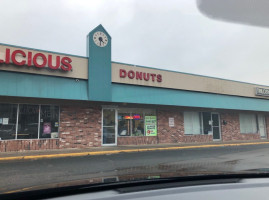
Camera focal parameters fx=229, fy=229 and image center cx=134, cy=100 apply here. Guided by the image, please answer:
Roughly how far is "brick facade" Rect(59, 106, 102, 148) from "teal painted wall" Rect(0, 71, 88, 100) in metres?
1.46

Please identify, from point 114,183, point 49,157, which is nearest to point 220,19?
point 114,183

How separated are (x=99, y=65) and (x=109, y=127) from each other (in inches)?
161

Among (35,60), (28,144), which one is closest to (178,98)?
(35,60)

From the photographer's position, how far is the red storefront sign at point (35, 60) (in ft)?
37.0

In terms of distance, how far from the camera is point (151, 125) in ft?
54.7

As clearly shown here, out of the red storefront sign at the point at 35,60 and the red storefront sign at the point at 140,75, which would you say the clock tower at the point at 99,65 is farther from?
the red storefront sign at the point at 35,60

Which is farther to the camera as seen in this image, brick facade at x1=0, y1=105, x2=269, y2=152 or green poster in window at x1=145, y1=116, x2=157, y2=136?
green poster in window at x1=145, y1=116, x2=157, y2=136

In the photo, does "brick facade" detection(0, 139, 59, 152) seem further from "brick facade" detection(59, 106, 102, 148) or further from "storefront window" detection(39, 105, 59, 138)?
"brick facade" detection(59, 106, 102, 148)

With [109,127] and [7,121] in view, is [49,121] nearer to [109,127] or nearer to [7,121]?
[7,121]

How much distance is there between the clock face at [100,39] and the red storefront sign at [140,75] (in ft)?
6.68

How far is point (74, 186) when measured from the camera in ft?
7.09

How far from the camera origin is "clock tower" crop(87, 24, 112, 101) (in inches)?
531

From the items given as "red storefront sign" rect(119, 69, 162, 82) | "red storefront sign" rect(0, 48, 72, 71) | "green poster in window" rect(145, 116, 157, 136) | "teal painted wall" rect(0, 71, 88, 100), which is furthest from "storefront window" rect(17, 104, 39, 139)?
"green poster in window" rect(145, 116, 157, 136)

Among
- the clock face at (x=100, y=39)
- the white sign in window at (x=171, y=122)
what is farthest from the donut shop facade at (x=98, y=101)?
the white sign in window at (x=171, y=122)
